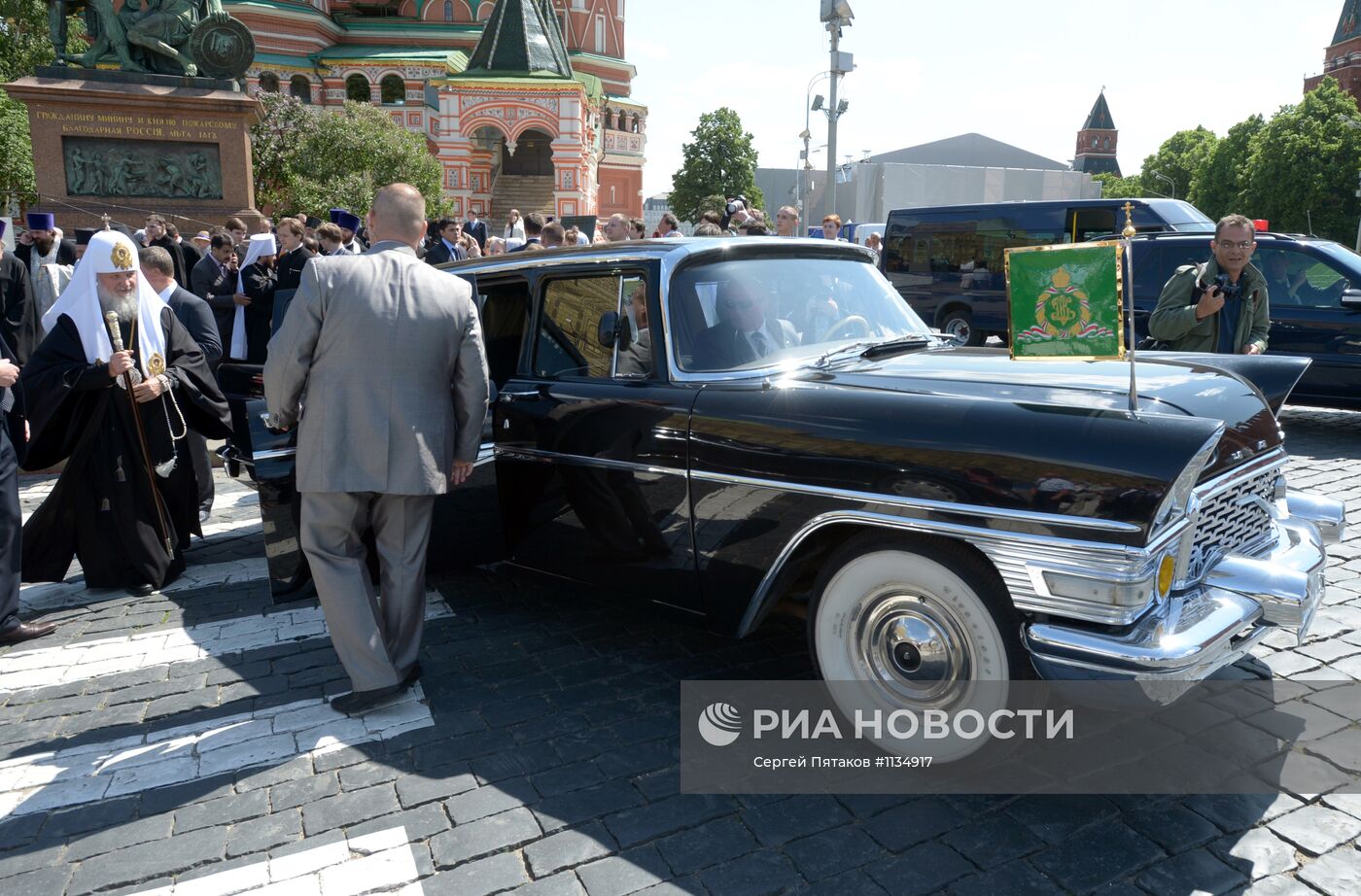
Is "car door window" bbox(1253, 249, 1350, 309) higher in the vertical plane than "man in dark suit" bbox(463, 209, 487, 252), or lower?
lower

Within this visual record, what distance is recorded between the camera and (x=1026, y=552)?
110 inches

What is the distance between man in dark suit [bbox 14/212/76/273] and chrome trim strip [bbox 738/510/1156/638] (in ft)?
36.4

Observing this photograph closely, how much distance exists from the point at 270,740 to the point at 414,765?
671mm

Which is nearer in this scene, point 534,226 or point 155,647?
point 155,647

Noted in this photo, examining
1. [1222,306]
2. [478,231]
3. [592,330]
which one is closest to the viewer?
[592,330]

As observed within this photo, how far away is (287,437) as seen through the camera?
434 cm

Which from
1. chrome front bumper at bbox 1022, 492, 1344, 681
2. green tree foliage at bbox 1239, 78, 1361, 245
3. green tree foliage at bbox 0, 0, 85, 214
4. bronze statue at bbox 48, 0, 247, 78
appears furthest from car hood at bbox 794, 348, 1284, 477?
green tree foliage at bbox 1239, 78, 1361, 245

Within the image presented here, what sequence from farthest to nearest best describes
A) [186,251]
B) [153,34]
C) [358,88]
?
1. [358,88]
2. [153,34]
3. [186,251]

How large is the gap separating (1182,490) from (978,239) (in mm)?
12644

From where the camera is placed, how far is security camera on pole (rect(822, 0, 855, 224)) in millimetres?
18583

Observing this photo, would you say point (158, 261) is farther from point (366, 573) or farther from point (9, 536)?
point (366, 573)

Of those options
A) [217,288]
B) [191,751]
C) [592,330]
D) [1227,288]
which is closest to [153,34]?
[217,288]

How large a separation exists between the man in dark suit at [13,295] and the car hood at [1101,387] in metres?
8.32

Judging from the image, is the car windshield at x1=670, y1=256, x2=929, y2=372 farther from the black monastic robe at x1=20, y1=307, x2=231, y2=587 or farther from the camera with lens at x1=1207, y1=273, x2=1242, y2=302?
the black monastic robe at x1=20, y1=307, x2=231, y2=587
